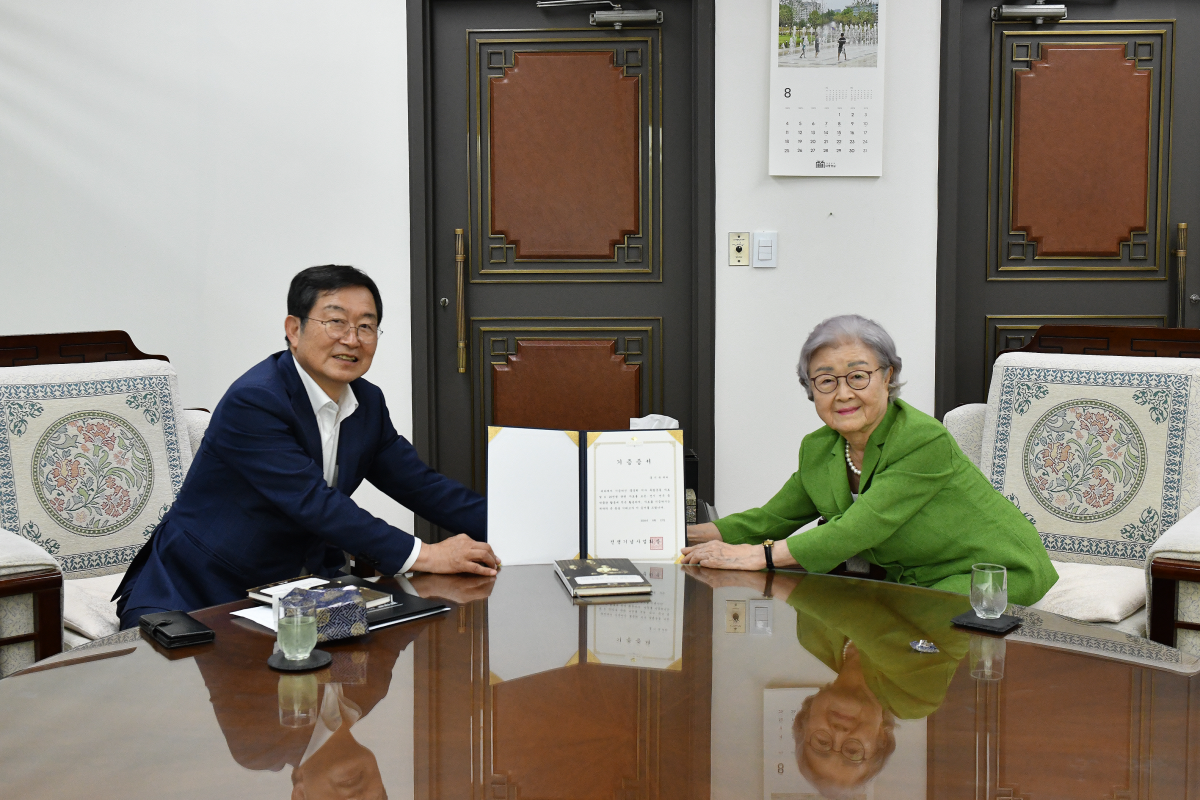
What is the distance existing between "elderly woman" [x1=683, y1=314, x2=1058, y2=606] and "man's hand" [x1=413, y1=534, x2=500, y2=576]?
385 millimetres

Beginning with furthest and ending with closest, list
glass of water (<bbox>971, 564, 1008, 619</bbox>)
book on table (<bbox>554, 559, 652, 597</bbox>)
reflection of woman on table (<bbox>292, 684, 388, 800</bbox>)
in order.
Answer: book on table (<bbox>554, 559, 652, 597</bbox>), glass of water (<bbox>971, 564, 1008, 619</bbox>), reflection of woman on table (<bbox>292, 684, 388, 800</bbox>)

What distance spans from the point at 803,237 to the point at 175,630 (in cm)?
244

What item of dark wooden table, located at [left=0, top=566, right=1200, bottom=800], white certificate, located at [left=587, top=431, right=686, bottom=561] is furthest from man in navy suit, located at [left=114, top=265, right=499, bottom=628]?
dark wooden table, located at [left=0, top=566, right=1200, bottom=800]

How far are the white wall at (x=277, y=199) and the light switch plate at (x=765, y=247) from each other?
3 cm

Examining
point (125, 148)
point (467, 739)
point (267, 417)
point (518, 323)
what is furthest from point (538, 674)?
point (125, 148)

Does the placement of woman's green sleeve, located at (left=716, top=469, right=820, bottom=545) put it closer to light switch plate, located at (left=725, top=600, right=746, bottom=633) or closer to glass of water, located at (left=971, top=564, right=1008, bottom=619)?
light switch plate, located at (left=725, top=600, right=746, bottom=633)

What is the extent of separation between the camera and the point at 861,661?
51.8 inches

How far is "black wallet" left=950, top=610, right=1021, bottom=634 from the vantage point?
1430 millimetres

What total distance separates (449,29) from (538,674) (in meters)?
2.70

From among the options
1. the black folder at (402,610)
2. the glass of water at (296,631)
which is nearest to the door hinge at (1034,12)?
the black folder at (402,610)

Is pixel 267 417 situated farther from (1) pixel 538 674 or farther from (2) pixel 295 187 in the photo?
(2) pixel 295 187

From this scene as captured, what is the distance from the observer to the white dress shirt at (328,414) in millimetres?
1978

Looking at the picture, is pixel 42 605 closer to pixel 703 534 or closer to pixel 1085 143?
pixel 703 534

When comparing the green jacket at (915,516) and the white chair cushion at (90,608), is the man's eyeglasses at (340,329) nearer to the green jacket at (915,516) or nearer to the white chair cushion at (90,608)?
the white chair cushion at (90,608)
